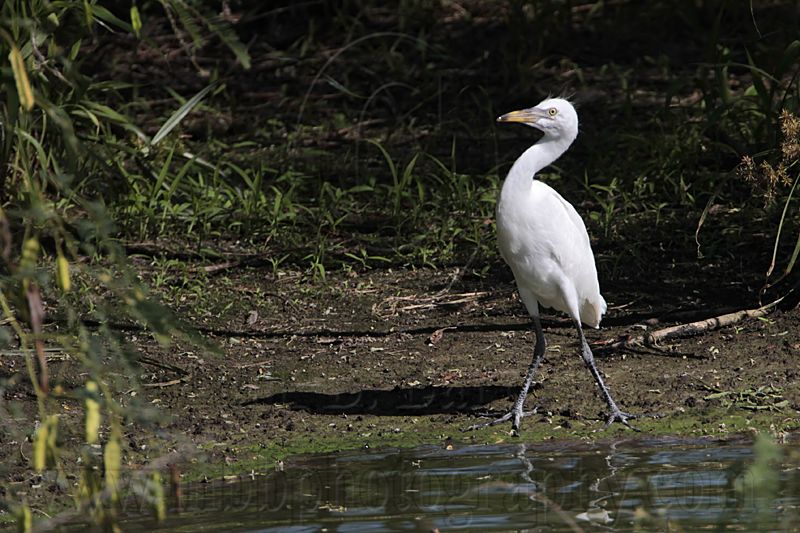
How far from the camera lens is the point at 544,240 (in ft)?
20.2

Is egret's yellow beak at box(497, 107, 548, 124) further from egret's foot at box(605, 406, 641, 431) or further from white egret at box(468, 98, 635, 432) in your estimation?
egret's foot at box(605, 406, 641, 431)

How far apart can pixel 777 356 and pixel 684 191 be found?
2.12 metres

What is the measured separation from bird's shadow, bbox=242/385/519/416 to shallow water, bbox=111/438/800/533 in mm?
583

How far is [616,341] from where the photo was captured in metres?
6.93

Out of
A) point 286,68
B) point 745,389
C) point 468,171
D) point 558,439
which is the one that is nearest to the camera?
point 558,439

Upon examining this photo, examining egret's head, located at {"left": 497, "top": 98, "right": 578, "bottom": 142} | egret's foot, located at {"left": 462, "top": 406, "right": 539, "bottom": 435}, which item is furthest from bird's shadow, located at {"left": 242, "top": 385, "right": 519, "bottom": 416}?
egret's head, located at {"left": 497, "top": 98, "right": 578, "bottom": 142}

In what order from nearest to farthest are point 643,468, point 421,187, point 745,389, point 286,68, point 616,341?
1. point 643,468
2. point 745,389
3. point 616,341
4. point 421,187
5. point 286,68

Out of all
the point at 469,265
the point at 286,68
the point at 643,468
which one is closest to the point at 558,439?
the point at 643,468

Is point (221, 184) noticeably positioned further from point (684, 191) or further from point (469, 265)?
point (684, 191)

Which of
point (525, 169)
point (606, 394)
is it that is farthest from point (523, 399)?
point (525, 169)

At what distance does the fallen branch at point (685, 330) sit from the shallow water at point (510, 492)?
3.95ft

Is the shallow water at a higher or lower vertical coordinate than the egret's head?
lower

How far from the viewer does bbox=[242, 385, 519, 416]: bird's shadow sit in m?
6.18

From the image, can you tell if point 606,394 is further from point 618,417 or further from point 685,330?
point 685,330
